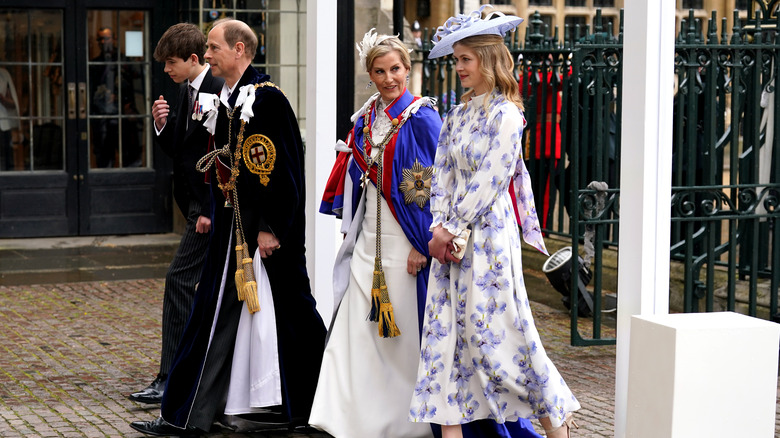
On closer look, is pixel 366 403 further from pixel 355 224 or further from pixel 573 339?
pixel 573 339

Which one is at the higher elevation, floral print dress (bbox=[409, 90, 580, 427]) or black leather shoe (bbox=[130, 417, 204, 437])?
floral print dress (bbox=[409, 90, 580, 427])

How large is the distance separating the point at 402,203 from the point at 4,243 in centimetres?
793

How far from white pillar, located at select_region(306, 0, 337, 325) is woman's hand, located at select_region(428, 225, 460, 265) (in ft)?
5.46

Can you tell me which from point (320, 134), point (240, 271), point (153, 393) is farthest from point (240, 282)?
point (320, 134)

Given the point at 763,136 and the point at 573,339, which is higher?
the point at 763,136

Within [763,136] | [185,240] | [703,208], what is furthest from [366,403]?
[763,136]

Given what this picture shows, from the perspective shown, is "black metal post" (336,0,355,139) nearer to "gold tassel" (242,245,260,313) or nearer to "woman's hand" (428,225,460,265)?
"gold tassel" (242,245,260,313)

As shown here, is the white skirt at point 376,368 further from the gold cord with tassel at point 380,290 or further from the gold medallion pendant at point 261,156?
the gold medallion pendant at point 261,156

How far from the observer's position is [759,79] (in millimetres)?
7527

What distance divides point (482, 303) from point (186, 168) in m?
2.05

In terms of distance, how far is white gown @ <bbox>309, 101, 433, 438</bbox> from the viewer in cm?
523

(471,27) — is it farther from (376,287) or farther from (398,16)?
(398,16)

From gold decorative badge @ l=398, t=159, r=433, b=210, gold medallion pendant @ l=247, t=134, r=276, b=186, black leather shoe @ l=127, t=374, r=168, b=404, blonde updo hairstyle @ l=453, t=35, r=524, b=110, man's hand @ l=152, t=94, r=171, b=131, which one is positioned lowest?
black leather shoe @ l=127, t=374, r=168, b=404

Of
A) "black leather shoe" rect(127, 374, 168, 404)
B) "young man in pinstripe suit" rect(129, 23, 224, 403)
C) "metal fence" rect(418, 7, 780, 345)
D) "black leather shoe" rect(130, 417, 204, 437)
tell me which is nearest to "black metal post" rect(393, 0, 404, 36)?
"metal fence" rect(418, 7, 780, 345)
